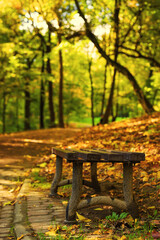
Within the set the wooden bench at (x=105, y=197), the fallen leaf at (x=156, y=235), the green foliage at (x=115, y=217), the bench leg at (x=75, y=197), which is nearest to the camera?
the fallen leaf at (x=156, y=235)

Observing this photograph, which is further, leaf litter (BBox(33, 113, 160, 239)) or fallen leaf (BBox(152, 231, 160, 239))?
leaf litter (BBox(33, 113, 160, 239))

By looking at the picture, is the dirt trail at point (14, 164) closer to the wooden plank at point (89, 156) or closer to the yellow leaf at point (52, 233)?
the yellow leaf at point (52, 233)

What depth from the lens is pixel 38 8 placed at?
46.9 feet

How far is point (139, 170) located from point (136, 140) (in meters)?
2.53

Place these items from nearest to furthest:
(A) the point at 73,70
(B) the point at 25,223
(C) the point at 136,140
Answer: (B) the point at 25,223 → (C) the point at 136,140 → (A) the point at 73,70

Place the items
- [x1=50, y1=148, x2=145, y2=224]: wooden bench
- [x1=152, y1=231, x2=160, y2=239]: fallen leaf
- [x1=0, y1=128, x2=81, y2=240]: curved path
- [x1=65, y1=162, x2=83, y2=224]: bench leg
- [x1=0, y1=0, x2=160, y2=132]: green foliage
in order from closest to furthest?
[x1=152, y1=231, x2=160, y2=239]: fallen leaf, [x1=50, y1=148, x2=145, y2=224]: wooden bench, [x1=65, y1=162, x2=83, y2=224]: bench leg, [x1=0, y1=128, x2=81, y2=240]: curved path, [x1=0, y1=0, x2=160, y2=132]: green foliage

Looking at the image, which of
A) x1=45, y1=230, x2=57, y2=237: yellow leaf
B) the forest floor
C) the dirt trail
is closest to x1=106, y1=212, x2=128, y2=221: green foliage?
the forest floor

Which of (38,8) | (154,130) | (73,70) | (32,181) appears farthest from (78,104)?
(32,181)

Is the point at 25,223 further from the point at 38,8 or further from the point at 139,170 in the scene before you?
the point at 38,8

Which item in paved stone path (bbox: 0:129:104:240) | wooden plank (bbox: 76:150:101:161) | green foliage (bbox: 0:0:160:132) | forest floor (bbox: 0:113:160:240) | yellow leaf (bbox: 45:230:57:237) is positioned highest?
green foliage (bbox: 0:0:160:132)

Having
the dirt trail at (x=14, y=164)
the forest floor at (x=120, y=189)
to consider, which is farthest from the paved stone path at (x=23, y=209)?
the forest floor at (x=120, y=189)

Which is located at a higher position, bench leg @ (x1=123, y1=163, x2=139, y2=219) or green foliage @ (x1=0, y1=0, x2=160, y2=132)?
green foliage @ (x1=0, y1=0, x2=160, y2=132)

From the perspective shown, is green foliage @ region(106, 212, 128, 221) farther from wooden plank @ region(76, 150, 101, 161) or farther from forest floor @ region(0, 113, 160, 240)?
wooden plank @ region(76, 150, 101, 161)

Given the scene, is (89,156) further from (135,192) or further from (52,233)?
(135,192)
